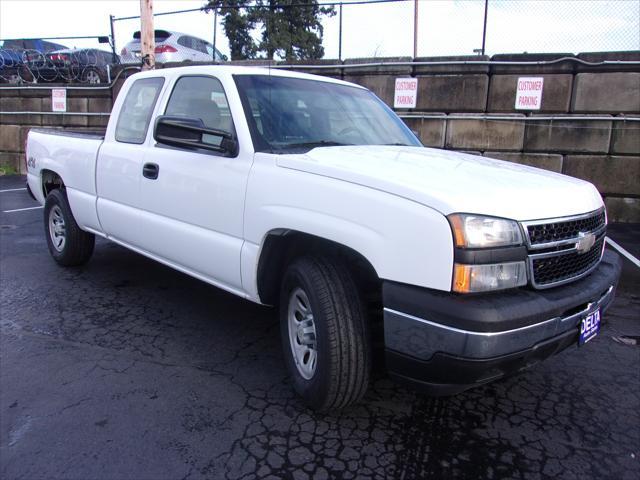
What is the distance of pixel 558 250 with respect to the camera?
2.37m

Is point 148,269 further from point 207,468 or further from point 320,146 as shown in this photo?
point 207,468

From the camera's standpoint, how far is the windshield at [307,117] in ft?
10.2

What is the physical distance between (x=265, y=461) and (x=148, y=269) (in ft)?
11.4

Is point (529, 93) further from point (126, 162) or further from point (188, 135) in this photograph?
point (188, 135)

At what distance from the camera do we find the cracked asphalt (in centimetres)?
238

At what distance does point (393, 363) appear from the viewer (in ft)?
7.48

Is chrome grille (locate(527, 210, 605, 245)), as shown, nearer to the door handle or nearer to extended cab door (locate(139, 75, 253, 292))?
extended cab door (locate(139, 75, 253, 292))

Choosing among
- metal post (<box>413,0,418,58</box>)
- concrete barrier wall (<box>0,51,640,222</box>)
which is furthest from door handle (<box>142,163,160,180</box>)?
metal post (<box>413,0,418,58</box>)

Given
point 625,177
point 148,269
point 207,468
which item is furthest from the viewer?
point 625,177

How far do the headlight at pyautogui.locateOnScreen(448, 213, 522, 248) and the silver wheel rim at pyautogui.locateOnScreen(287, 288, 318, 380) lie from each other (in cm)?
92

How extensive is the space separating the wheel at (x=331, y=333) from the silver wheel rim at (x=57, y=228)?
3538mm

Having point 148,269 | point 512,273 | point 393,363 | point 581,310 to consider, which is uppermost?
point 512,273

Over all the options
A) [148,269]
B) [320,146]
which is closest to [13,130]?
[148,269]

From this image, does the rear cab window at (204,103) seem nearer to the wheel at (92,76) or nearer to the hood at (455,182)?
the hood at (455,182)
